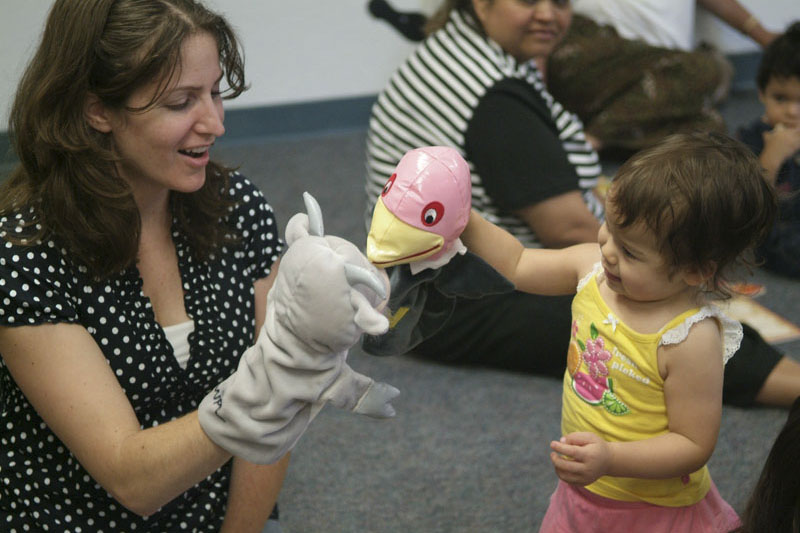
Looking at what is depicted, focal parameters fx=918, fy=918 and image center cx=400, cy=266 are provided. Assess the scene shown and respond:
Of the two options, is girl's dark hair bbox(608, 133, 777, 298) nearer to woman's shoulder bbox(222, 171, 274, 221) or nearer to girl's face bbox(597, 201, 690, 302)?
girl's face bbox(597, 201, 690, 302)

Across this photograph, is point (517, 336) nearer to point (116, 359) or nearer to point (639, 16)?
point (116, 359)

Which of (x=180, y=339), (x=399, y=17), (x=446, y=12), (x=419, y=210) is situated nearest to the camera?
(x=419, y=210)

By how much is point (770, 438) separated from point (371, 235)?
108 centimetres

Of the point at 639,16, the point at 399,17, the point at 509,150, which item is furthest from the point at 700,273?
the point at 399,17

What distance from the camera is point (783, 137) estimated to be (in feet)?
6.71

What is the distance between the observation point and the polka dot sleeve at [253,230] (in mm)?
1207

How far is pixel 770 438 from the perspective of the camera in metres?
1.66

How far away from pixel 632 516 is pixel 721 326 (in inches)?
9.8

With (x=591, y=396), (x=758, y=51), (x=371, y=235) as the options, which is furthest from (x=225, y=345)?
(x=758, y=51)

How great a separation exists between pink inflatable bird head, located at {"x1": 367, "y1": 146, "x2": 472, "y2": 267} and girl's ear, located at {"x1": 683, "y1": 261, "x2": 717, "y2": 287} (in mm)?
229

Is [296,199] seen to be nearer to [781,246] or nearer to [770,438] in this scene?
[781,246]

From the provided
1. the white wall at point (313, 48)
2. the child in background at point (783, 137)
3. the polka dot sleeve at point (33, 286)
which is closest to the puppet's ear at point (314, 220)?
the polka dot sleeve at point (33, 286)

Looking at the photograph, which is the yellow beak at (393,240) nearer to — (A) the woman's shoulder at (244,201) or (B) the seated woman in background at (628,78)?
(A) the woman's shoulder at (244,201)

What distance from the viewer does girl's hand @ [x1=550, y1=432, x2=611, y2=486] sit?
88cm
